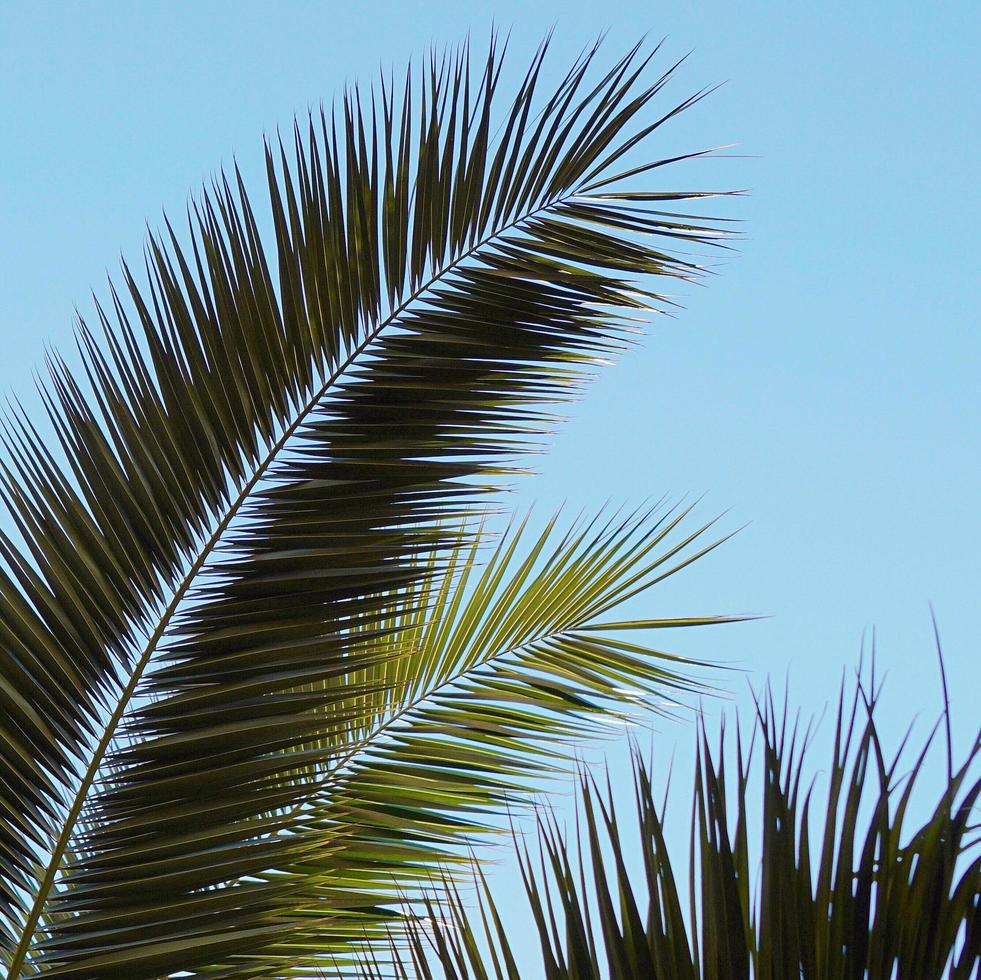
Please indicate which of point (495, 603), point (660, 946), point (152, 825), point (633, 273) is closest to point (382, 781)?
point (495, 603)

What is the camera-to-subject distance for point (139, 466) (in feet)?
5.68

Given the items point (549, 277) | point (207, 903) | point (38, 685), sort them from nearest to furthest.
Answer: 1. point (207, 903)
2. point (38, 685)
3. point (549, 277)

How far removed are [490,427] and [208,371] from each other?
0.44 metres

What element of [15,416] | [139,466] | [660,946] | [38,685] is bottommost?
[660,946]

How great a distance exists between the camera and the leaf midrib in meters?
1.57

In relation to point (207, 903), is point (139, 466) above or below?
above

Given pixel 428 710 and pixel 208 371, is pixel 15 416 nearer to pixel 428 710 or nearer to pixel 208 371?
pixel 208 371

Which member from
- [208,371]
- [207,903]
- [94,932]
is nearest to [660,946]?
[207,903]

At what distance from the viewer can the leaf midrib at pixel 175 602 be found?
157 cm

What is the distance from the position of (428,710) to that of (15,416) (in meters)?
1.02

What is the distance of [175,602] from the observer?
5.61 ft

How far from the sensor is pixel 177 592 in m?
1.72

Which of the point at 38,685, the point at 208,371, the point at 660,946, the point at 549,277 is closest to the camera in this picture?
the point at 660,946

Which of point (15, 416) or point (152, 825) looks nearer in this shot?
point (152, 825)
